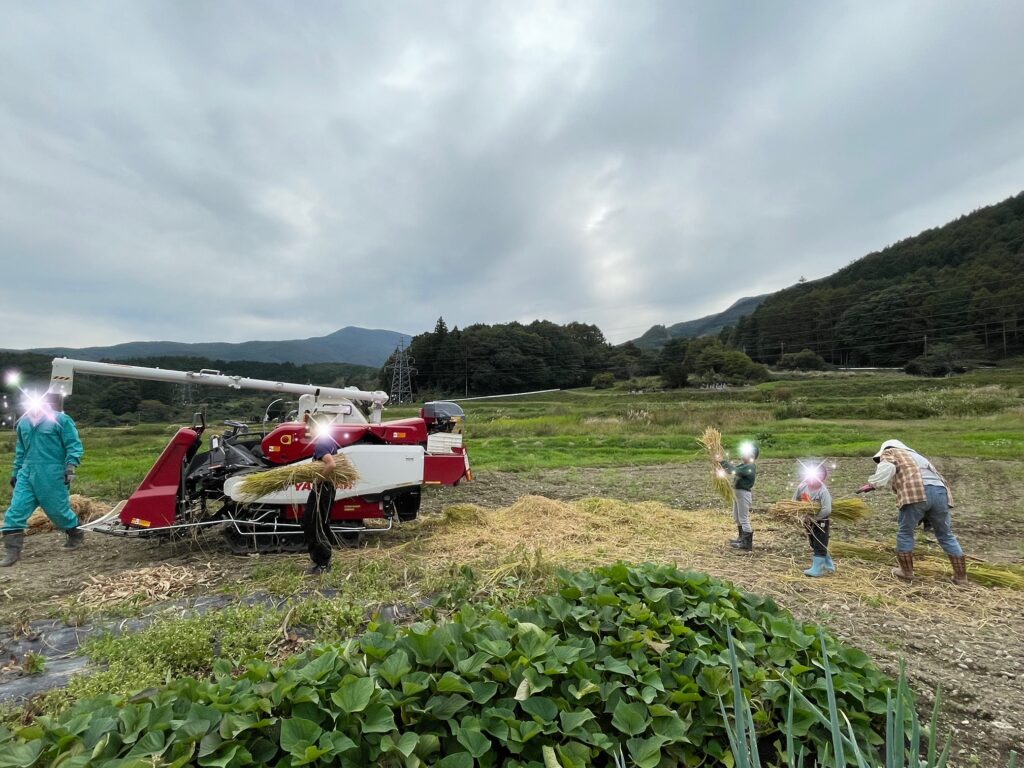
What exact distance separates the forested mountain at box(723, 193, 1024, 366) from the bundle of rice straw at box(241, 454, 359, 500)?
78454mm

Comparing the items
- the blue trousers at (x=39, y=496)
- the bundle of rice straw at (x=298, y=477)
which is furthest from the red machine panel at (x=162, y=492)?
the blue trousers at (x=39, y=496)

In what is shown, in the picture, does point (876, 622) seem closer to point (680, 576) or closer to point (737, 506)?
point (680, 576)

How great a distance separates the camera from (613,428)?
26.6 m

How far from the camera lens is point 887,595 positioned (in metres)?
4.87

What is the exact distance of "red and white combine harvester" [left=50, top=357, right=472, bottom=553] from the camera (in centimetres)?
596

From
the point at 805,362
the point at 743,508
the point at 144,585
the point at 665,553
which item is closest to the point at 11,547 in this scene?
the point at 144,585

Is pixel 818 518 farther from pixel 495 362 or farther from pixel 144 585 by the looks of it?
pixel 495 362

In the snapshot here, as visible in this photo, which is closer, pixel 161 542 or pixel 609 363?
pixel 161 542

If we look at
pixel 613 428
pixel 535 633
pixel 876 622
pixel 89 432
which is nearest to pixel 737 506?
pixel 876 622

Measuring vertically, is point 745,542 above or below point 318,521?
below

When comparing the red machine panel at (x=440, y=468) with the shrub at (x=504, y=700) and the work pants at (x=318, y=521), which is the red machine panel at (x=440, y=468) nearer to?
the work pants at (x=318, y=521)

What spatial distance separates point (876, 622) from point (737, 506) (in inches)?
92.8

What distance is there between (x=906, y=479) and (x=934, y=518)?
1.58 feet

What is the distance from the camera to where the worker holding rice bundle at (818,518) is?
5.58m
